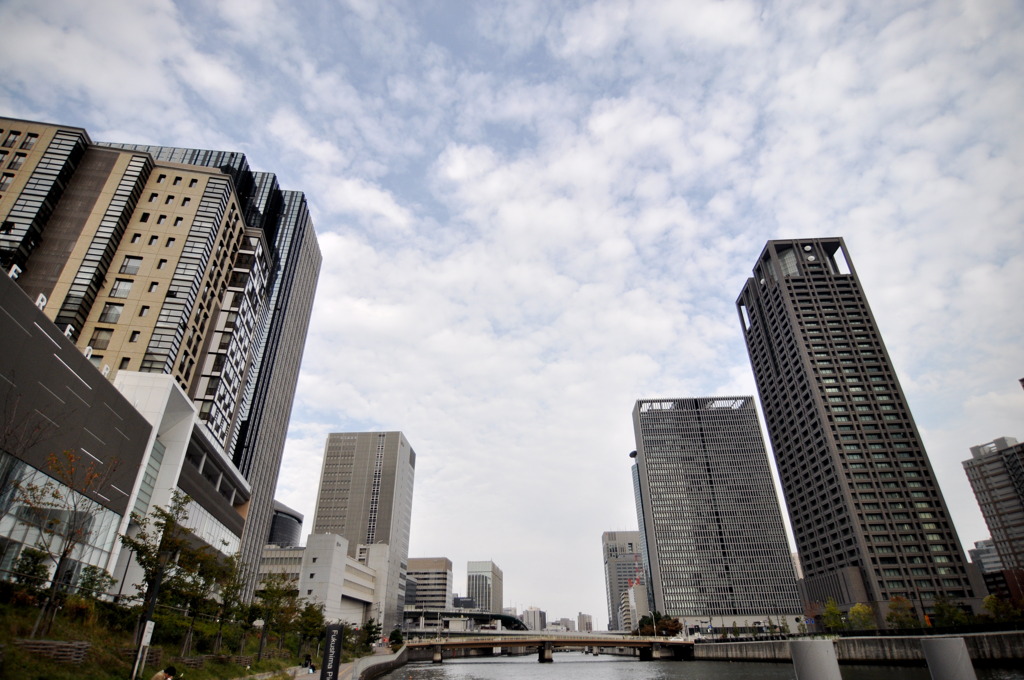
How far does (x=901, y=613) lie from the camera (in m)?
109

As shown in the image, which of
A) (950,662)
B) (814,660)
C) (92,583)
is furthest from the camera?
(92,583)

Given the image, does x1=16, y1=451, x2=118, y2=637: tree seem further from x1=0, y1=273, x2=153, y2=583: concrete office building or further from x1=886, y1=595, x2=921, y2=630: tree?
x1=886, y1=595, x2=921, y2=630: tree

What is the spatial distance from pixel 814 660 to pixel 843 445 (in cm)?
14727

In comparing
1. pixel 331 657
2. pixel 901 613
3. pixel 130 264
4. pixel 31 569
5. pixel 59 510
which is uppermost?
pixel 130 264

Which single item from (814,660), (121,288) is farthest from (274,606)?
(814,660)

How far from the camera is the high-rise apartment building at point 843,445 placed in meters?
119

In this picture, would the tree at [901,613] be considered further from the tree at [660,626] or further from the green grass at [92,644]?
the green grass at [92,644]

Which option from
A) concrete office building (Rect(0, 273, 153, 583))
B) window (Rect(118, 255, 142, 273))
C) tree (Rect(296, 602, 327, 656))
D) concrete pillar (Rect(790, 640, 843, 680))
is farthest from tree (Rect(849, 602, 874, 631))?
window (Rect(118, 255, 142, 273))

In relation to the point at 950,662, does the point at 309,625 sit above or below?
above

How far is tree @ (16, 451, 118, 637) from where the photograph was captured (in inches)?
885

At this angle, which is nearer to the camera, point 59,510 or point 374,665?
point 59,510

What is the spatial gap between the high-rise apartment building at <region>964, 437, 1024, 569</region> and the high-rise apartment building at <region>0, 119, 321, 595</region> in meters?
212

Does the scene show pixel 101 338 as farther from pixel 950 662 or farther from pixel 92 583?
pixel 950 662

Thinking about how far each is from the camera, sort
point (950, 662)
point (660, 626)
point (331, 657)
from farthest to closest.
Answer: point (660, 626)
point (331, 657)
point (950, 662)
